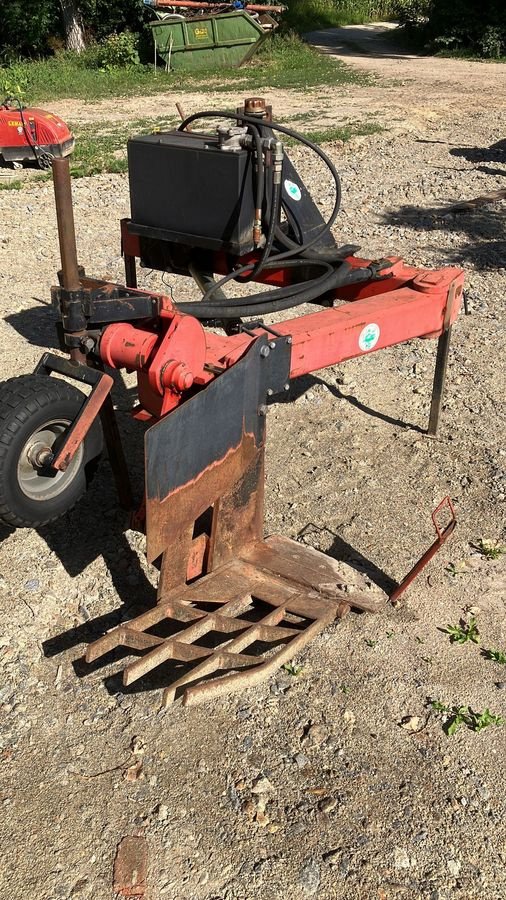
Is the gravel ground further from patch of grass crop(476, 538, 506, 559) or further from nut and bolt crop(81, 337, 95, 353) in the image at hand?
nut and bolt crop(81, 337, 95, 353)

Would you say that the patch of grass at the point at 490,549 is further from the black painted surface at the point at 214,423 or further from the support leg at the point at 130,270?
the support leg at the point at 130,270

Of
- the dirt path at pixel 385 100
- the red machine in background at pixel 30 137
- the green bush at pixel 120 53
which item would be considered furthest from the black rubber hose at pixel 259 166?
the green bush at pixel 120 53

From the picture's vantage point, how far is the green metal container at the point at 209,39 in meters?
17.9

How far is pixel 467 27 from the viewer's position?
70.4ft

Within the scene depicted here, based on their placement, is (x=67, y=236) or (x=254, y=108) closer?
(x=67, y=236)

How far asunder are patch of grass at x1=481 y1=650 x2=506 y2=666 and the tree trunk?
21.5m

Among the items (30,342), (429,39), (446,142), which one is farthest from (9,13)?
(30,342)

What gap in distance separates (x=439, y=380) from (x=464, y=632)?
159 centimetres

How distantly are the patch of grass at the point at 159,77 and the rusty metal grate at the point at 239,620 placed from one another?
14.3m

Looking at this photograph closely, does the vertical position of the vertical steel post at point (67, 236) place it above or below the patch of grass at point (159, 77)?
above

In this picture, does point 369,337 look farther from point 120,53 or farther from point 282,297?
point 120,53

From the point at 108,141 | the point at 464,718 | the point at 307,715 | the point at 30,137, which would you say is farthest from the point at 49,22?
the point at 464,718

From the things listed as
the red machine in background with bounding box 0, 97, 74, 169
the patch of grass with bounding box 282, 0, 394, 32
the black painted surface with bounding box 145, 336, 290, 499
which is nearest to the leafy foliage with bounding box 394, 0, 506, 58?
the patch of grass with bounding box 282, 0, 394, 32

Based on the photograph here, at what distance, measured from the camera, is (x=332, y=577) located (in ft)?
11.1
